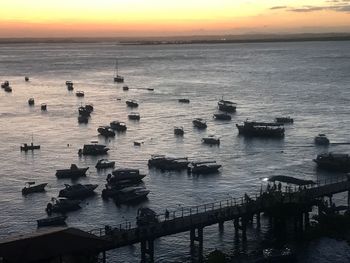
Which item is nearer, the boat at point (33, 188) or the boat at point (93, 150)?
the boat at point (33, 188)

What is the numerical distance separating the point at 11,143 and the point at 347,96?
290 feet

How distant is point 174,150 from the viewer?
85875 mm

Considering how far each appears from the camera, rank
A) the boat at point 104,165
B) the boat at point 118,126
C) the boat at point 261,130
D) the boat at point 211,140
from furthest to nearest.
Result: the boat at point 118,126 < the boat at point 261,130 < the boat at point 211,140 < the boat at point 104,165

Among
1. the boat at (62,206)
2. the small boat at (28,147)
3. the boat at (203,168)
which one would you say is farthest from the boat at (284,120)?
the boat at (62,206)

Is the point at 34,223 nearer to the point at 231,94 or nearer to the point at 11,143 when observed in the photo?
the point at 11,143

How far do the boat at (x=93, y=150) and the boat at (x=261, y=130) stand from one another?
24.7 meters

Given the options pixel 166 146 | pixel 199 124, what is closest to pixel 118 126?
pixel 199 124

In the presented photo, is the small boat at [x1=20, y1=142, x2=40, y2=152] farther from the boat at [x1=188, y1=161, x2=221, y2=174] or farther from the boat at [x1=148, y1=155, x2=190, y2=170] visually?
the boat at [x1=188, y1=161, x2=221, y2=174]

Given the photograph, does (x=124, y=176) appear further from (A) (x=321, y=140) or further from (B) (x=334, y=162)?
(A) (x=321, y=140)

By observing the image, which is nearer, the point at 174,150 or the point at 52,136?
the point at 174,150

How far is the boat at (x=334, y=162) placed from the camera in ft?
243

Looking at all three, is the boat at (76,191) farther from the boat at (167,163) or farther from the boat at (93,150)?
the boat at (93,150)

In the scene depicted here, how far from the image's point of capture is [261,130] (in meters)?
97.8

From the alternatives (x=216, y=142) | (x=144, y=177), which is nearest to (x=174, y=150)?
(x=216, y=142)
